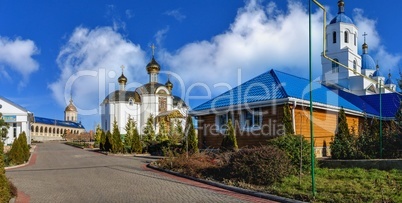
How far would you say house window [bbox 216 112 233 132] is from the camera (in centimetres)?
1896

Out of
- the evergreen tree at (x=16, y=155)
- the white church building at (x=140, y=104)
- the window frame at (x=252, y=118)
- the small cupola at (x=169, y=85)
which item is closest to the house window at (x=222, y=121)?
the window frame at (x=252, y=118)

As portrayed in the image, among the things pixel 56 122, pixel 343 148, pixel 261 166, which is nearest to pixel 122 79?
pixel 56 122

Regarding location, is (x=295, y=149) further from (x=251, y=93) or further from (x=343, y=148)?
(x=251, y=93)

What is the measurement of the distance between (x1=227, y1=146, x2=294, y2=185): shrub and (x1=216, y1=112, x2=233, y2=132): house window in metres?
7.91

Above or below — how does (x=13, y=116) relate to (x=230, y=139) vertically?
above

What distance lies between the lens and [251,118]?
17.9 metres

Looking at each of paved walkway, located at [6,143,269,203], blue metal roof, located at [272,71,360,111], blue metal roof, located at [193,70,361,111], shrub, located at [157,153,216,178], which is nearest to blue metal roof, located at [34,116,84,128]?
blue metal roof, located at [193,70,361,111]

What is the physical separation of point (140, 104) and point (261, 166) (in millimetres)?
45281

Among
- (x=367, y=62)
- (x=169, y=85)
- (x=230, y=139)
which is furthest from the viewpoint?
(x=169, y=85)

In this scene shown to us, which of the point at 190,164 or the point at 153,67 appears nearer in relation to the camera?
the point at 190,164

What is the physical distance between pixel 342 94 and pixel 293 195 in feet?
59.2

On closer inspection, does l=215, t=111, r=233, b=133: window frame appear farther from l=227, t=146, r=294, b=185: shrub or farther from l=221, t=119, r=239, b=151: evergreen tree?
l=227, t=146, r=294, b=185: shrub

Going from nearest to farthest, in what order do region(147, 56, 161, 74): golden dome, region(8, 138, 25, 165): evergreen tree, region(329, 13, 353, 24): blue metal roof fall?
1. region(8, 138, 25, 165): evergreen tree
2. region(329, 13, 353, 24): blue metal roof
3. region(147, 56, 161, 74): golden dome

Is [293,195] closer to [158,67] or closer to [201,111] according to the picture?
[201,111]
